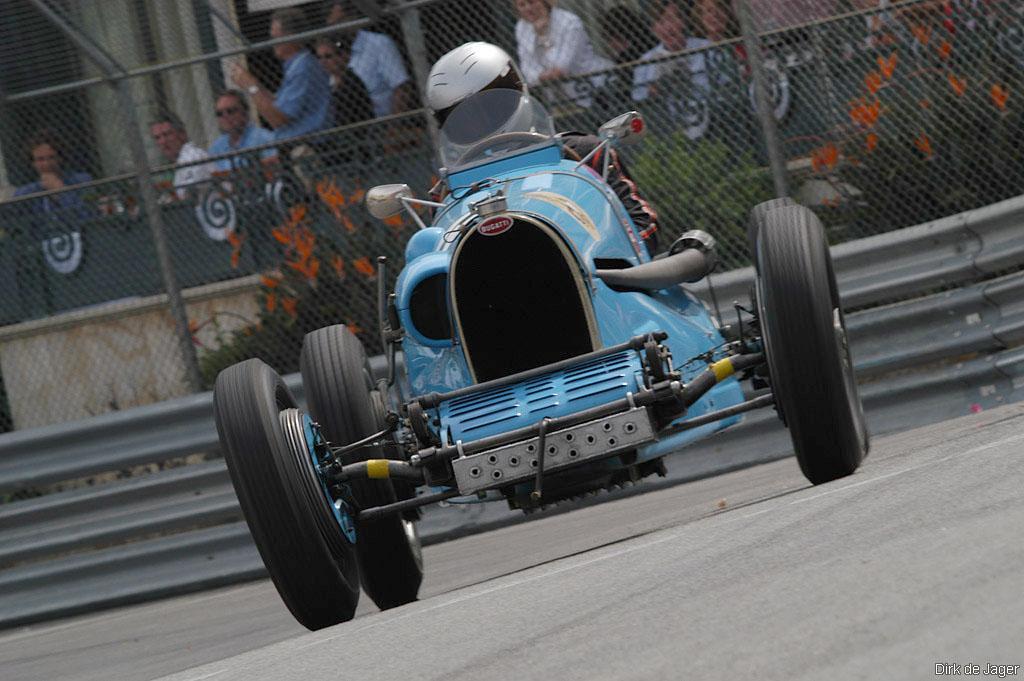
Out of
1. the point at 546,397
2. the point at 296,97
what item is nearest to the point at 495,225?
the point at 546,397

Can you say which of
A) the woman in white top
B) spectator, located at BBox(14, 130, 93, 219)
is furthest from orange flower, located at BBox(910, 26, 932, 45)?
spectator, located at BBox(14, 130, 93, 219)

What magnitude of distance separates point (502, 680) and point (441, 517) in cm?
478

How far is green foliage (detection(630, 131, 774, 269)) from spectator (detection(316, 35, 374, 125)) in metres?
1.91

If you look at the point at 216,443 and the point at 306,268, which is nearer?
the point at 216,443

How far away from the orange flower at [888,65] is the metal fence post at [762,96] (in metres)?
0.63

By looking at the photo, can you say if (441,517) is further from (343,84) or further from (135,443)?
(343,84)

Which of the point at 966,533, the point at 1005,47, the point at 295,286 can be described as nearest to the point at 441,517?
the point at 295,286

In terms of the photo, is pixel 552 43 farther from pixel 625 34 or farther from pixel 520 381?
pixel 520 381

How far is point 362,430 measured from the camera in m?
5.02

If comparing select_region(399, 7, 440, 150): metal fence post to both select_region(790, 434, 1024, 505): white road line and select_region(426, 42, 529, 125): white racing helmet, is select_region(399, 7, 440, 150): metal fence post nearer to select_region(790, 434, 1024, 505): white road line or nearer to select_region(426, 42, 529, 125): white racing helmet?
select_region(426, 42, 529, 125): white racing helmet

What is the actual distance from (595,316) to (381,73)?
4.12 meters

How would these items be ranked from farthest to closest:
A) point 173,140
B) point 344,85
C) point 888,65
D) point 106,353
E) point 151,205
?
1. point 173,140
2. point 106,353
3. point 344,85
4. point 151,205
5. point 888,65

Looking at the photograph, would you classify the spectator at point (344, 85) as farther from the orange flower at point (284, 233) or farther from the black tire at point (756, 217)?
the black tire at point (756, 217)

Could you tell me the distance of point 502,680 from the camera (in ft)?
8.95
